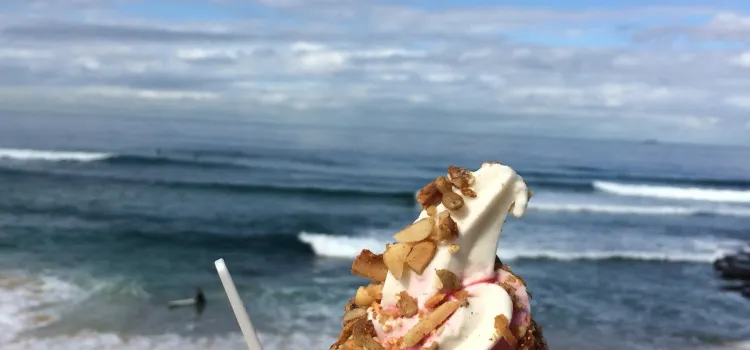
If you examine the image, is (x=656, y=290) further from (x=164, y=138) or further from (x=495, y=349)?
(x=164, y=138)

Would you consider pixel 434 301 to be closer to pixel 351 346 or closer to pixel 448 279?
pixel 448 279

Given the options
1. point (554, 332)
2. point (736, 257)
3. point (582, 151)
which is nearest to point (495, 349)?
point (554, 332)

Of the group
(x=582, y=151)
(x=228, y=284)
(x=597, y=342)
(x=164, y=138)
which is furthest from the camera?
(x=582, y=151)

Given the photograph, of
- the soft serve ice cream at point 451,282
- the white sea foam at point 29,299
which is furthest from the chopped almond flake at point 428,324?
the white sea foam at point 29,299

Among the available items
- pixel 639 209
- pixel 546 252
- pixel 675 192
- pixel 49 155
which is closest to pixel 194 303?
pixel 546 252

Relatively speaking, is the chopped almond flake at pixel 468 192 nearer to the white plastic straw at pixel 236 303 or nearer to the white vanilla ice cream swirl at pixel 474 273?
Result: the white vanilla ice cream swirl at pixel 474 273

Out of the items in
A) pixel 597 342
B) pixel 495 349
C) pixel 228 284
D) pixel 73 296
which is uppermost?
pixel 228 284

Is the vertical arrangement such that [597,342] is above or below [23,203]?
below
